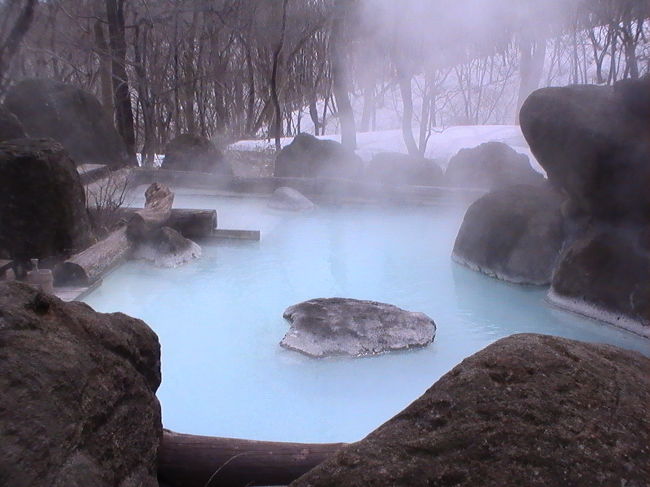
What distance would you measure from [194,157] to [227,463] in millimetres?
8058

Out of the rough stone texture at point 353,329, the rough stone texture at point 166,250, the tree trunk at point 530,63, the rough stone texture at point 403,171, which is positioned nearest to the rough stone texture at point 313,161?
the rough stone texture at point 403,171

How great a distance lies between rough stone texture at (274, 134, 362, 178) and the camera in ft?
31.1

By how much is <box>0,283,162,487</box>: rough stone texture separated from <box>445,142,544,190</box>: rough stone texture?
6.84 m

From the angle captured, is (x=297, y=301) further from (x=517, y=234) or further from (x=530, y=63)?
(x=530, y=63)

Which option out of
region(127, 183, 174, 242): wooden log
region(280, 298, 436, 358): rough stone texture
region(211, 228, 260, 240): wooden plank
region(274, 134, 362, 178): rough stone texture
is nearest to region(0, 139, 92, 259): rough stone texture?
region(127, 183, 174, 242): wooden log

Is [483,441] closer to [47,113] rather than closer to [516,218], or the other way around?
[516,218]

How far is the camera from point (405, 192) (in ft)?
27.8

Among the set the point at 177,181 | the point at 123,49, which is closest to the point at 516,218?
the point at 177,181

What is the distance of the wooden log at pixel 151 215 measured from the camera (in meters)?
5.68

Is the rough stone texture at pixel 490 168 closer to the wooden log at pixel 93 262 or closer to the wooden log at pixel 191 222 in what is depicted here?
the wooden log at pixel 191 222

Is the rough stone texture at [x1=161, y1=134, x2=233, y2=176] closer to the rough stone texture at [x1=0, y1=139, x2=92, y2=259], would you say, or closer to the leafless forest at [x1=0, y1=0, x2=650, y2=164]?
the leafless forest at [x1=0, y1=0, x2=650, y2=164]

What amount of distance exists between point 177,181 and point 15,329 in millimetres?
7892

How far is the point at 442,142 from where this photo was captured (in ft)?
40.9

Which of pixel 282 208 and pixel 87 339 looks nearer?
pixel 87 339
